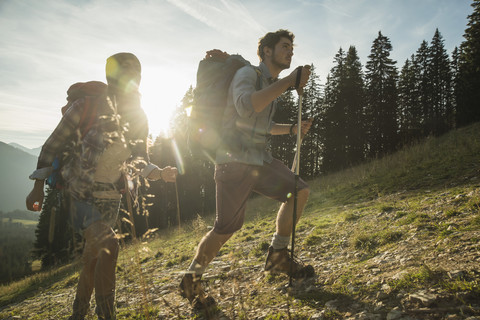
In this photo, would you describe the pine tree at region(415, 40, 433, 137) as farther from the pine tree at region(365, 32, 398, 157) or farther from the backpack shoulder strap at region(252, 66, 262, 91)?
the backpack shoulder strap at region(252, 66, 262, 91)

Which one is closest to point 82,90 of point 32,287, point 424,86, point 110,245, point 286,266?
point 110,245

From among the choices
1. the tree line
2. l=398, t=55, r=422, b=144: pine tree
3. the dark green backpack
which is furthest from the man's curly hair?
l=398, t=55, r=422, b=144: pine tree

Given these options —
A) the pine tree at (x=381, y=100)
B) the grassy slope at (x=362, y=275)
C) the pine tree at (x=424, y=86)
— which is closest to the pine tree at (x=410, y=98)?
the pine tree at (x=424, y=86)

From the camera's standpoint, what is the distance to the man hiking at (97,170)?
260 cm

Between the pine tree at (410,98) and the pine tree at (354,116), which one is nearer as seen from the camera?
the pine tree at (354,116)

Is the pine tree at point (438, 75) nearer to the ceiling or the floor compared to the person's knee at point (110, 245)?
nearer to the ceiling

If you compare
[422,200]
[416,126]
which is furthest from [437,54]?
[422,200]

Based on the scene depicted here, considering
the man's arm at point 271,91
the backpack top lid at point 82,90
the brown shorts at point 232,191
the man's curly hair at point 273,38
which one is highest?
the man's curly hair at point 273,38

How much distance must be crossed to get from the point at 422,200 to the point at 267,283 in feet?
14.5

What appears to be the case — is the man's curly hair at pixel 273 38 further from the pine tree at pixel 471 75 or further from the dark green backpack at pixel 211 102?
the pine tree at pixel 471 75

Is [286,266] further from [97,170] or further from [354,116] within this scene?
[354,116]

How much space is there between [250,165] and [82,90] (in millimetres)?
1987

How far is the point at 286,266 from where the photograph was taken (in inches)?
131

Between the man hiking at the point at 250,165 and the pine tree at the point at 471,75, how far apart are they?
36.1 m
